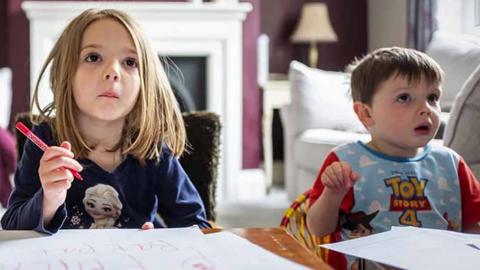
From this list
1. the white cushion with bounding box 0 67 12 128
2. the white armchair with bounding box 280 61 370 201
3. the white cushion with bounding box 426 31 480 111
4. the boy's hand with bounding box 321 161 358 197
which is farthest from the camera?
the white cushion with bounding box 0 67 12 128

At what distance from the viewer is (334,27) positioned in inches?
199

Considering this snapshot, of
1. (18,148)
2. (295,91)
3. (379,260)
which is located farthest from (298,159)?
(379,260)

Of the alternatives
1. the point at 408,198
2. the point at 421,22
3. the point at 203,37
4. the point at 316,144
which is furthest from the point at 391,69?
the point at 421,22

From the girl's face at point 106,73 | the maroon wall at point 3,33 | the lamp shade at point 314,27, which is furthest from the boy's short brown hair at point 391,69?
the maroon wall at point 3,33

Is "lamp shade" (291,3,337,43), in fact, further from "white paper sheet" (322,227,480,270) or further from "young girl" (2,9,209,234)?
"white paper sheet" (322,227,480,270)

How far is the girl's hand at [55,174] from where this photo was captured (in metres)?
0.70

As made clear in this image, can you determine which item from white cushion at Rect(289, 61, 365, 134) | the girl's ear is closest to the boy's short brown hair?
the girl's ear

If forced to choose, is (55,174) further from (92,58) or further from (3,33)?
(3,33)

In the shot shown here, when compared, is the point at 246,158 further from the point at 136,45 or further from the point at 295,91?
the point at 136,45

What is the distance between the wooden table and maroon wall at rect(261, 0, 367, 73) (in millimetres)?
4229

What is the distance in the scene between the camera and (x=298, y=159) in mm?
3057

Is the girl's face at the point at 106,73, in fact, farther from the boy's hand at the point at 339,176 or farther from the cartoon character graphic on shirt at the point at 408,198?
the cartoon character graphic on shirt at the point at 408,198

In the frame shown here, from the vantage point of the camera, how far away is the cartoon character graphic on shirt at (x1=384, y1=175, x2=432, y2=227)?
1.04 meters

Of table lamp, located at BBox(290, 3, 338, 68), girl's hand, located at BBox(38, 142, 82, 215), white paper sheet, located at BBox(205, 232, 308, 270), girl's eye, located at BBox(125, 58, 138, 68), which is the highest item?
table lamp, located at BBox(290, 3, 338, 68)
